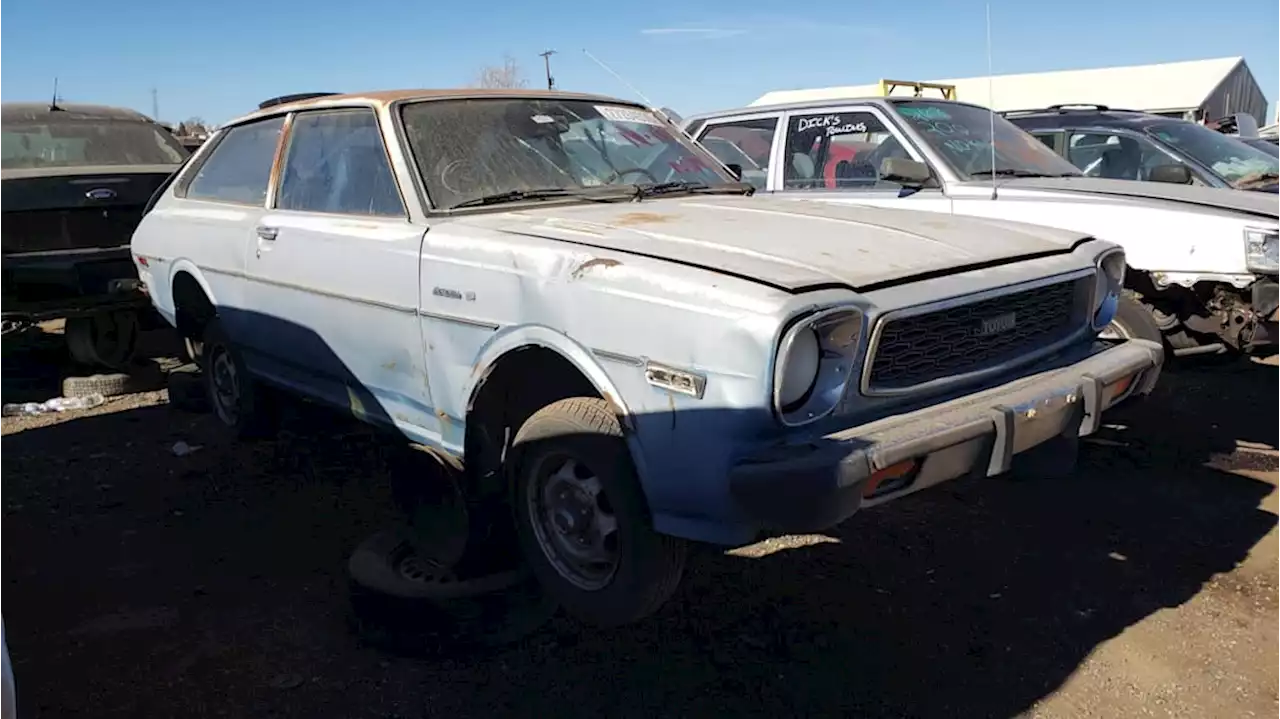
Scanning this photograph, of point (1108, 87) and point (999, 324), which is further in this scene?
point (1108, 87)

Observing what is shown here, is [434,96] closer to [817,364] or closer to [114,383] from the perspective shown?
[817,364]

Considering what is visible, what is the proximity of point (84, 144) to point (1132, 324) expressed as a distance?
21.4ft

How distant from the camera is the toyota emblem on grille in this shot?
3.00 meters

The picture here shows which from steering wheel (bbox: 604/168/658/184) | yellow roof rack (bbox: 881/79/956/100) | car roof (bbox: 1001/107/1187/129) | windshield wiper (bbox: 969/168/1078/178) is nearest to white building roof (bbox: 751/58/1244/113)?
yellow roof rack (bbox: 881/79/956/100)

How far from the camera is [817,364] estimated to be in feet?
8.45

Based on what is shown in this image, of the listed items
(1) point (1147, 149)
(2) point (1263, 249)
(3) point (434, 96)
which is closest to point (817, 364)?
(3) point (434, 96)

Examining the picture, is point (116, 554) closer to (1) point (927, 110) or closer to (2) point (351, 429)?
(2) point (351, 429)

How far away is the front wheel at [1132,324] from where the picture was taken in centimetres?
433

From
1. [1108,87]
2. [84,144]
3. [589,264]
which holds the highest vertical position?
[1108,87]

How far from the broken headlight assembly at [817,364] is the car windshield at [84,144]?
19.0ft

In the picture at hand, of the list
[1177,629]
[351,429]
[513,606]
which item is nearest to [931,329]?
[1177,629]

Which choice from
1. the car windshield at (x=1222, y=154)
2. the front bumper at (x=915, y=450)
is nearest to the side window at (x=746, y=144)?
the car windshield at (x=1222, y=154)

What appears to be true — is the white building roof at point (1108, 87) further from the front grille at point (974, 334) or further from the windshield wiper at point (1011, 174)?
the front grille at point (974, 334)

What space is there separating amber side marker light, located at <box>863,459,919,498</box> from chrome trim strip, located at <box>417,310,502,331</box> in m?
1.18
